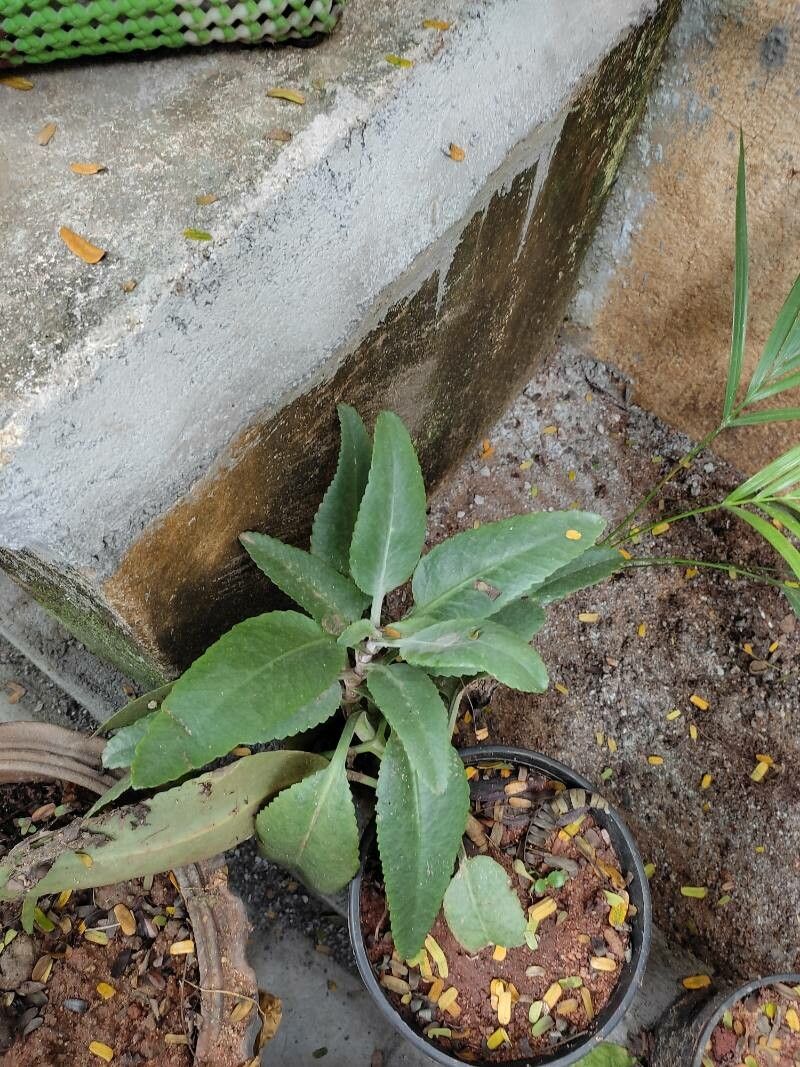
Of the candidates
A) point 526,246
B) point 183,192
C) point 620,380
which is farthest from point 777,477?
point 183,192

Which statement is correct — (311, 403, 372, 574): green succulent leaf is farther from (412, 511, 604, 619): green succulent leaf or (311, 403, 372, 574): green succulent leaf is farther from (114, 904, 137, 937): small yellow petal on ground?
(114, 904, 137, 937): small yellow petal on ground

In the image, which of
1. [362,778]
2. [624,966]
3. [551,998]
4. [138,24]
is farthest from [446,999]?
[138,24]

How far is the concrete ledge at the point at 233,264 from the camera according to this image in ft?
3.10

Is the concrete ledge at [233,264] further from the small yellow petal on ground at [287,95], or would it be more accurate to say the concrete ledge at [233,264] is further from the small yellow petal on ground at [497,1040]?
the small yellow petal on ground at [497,1040]

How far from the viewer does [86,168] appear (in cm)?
101

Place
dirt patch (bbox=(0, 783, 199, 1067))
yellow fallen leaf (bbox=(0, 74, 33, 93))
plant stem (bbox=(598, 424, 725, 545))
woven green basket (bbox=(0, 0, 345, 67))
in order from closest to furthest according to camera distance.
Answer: woven green basket (bbox=(0, 0, 345, 67)) → yellow fallen leaf (bbox=(0, 74, 33, 93)) → dirt patch (bbox=(0, 783, 199, 1067)) → plant stem (bbox=(598, 424, 725, 545))

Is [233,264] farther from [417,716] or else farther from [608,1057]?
[608,1057]

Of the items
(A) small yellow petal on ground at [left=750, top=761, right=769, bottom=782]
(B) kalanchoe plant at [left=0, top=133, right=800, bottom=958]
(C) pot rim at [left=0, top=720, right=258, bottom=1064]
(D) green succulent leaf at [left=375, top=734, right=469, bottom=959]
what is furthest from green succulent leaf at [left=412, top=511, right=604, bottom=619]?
(A) small yellow petal on ground at [left=750, top=761, right=769, bottom=782]

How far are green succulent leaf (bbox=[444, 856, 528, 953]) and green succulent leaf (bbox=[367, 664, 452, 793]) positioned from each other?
11.2 inches

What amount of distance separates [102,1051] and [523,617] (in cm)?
84

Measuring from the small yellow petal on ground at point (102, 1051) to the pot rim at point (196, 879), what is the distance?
13 cm

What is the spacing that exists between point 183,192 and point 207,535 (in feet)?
1.43

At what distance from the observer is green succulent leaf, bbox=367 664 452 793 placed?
3.48 ft

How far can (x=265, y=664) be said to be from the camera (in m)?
1.06
